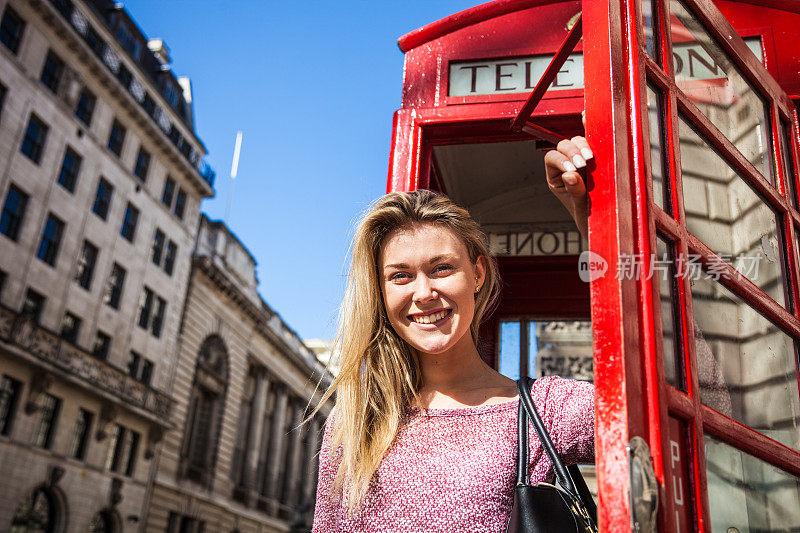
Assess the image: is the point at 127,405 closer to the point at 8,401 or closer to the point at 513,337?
the point at 8,401

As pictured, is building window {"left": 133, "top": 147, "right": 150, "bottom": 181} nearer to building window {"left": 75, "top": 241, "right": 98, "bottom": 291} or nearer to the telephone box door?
building window {"left": 75, "top": 241, "right": 98, "bottom": 291}

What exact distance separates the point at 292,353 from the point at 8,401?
19.8 m

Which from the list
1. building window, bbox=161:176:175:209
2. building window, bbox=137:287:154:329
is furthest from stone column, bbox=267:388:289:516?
building window, bbox=161:176:175:209

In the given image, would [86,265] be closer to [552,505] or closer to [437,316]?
[437,316]

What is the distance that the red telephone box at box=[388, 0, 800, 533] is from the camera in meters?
1.53

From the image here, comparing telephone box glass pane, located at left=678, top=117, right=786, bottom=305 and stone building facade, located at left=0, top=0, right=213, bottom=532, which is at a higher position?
stone building facade, located at left=0, top=0, right=213, bottom=532

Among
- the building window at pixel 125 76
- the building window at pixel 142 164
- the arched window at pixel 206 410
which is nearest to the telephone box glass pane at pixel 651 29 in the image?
the building window at pixel 125 76

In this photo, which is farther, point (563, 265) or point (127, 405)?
point (127, 405)

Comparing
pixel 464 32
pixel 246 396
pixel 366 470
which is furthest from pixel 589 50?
pixel 246 396

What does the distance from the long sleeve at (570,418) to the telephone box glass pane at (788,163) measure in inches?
52.5

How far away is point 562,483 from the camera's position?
1.74 metres

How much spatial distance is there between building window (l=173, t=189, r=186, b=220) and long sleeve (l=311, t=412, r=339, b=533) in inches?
1128

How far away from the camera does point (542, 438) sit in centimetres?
184

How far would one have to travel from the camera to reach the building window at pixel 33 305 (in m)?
20.2
